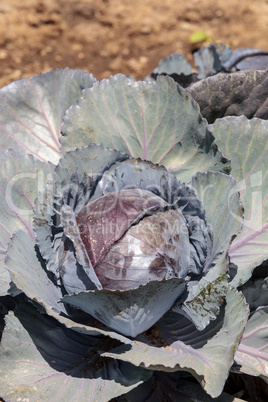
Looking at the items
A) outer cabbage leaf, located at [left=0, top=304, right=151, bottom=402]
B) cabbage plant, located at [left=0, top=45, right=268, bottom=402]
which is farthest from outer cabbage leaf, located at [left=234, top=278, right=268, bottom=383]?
outer cabbage leaf, located at [left=0, top=304, right=151, bottom=402]

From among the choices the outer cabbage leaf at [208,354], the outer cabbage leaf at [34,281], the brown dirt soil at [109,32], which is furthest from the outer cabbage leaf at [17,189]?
the brown dirt soil at [109,32]

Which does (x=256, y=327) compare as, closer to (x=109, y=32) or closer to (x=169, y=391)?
(x=169, y=391)

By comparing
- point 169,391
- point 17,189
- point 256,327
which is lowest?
point 169,391

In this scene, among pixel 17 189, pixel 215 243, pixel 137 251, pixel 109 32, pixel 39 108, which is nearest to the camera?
pixel 137 251

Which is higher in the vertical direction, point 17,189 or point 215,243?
point 17,189

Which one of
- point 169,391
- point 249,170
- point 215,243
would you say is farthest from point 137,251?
point 169,391

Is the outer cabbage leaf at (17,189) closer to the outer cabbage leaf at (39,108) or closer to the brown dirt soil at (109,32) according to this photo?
the outer cabbage leaf at (39,108)

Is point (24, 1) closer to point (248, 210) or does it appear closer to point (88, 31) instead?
point (88, 31)
